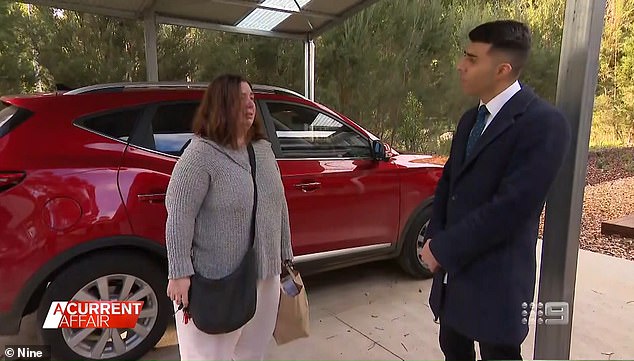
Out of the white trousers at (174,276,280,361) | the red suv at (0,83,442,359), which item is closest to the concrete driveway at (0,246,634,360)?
the red suv at (0,83,442,359)

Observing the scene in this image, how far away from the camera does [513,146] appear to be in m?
1.45

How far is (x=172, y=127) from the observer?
9.61 ft

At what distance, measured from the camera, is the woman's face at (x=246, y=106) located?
1.78 m

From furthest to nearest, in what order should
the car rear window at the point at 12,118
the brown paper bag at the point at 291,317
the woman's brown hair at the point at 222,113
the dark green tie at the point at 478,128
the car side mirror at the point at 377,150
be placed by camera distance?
the car side mirror at the point at 377,150
the car rear window at the point at 12,118
the brown paper bag at the point at 291,317
the woman's brown hair at the point at 222,113
the dark green tie at the point at 478,128

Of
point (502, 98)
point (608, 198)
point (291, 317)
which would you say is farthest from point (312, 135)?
point (608, 198)

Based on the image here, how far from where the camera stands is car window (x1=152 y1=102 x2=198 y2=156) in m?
2.86

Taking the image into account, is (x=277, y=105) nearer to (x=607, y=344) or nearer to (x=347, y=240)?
(x=347, y=240)

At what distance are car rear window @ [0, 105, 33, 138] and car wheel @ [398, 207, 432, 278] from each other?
2.84m

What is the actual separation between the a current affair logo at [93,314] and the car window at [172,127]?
37.2 inches

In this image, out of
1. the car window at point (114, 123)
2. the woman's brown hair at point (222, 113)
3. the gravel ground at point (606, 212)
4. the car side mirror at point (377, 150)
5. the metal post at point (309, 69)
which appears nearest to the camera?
the woman's brown hair at point (222, 113)

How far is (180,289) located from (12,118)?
5.14 feet

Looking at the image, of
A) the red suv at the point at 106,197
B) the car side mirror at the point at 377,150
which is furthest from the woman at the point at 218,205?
the car side mirror at the point at 377,150

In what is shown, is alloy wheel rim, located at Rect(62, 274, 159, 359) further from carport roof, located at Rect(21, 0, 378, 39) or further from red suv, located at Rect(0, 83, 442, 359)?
carport roof, located at Rect(21, 0, 378, 39)

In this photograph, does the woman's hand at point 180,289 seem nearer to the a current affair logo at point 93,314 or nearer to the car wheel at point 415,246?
the a current affair logo at point 93,314
